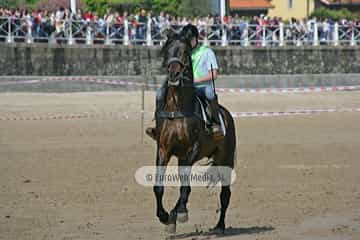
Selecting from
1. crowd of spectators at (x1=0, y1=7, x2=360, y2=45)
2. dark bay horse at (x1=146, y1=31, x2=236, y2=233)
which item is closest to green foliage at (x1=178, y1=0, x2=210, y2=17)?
crowd of spectators at (x1=0, y1=7, x2=360, y2=45)

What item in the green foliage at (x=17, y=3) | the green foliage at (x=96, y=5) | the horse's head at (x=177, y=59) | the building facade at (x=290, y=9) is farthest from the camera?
the building facade at (x=290, y=9)

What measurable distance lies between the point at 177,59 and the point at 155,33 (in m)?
28.1

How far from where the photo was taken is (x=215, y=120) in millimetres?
11773

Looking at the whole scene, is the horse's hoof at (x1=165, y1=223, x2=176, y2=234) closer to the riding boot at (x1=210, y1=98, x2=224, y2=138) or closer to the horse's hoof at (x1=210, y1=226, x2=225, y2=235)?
the horse's hoof at (x1=210, y1=226, x2=225, y2=235)

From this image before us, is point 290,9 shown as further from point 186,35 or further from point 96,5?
point 186,35

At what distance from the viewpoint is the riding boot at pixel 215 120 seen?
11734 mm

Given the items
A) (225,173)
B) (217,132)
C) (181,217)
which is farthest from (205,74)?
(181,217)

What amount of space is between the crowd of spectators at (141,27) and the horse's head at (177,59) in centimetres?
2384

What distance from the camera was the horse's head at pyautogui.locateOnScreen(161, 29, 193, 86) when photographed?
1109 cm

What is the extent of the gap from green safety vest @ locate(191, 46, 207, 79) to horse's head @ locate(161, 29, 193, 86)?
46 cm

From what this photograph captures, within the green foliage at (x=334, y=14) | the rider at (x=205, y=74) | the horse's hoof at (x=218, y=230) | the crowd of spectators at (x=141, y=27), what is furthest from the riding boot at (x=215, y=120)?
the green foliage at (x=334, y=14)

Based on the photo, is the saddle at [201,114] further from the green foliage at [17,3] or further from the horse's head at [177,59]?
the green foliage at [17,3]

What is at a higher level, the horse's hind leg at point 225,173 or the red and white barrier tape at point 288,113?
the horse's hind leg at point 225,173

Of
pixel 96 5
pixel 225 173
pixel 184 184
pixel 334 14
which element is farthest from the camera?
pixel 334 14
